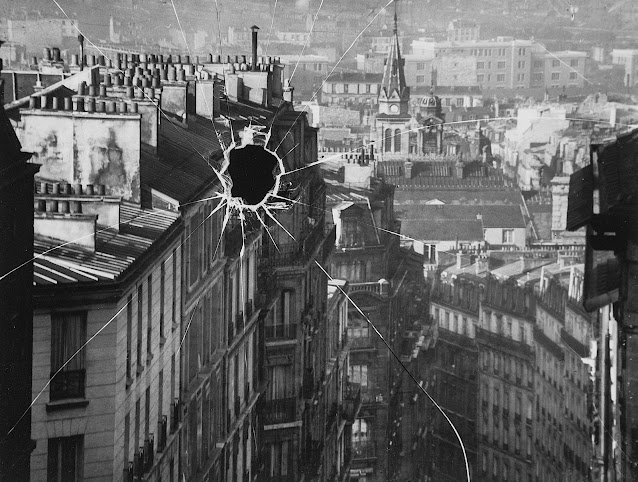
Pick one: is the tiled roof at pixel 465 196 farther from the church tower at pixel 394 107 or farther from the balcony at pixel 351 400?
the balcony at pixel 351 400

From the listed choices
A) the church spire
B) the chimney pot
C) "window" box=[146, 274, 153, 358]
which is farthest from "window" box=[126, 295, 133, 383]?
Result: the church spire

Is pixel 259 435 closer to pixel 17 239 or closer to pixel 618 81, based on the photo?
pixel 17 239

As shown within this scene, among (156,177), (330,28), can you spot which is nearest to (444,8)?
(330,28)

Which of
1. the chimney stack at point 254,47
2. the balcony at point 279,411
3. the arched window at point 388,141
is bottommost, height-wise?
the balcony at point 279,411

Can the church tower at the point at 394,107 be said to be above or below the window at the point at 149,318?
above

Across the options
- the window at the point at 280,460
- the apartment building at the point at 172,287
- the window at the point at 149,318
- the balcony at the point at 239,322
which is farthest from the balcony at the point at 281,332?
the window at the point at 149,318

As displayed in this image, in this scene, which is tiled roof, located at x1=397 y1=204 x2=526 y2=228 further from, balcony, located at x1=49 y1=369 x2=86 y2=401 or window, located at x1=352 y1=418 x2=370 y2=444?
balcony, located at x1=49 y1=369 x2=86 y2=401
